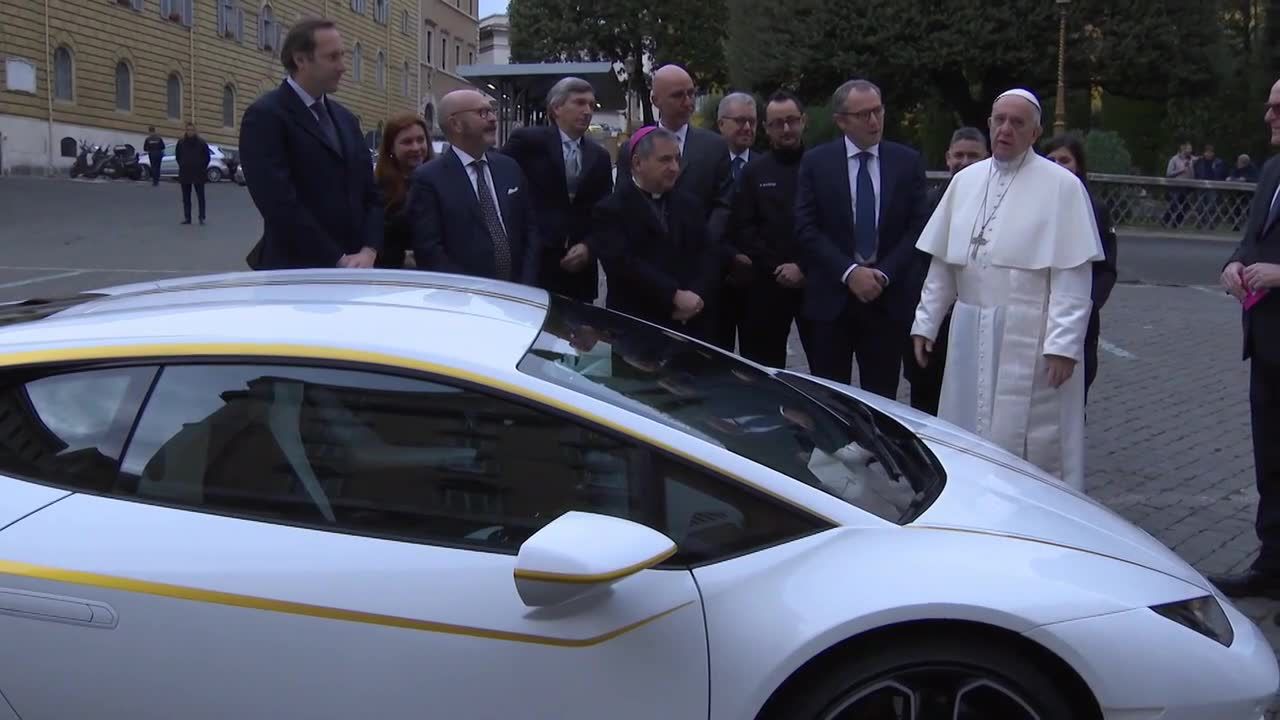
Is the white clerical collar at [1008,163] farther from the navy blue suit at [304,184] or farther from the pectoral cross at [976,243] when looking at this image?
the navy blue suit at [304,184]

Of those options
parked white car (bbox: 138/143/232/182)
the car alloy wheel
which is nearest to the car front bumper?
the car alloy wheel

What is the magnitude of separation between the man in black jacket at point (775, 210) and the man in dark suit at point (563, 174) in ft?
2.42

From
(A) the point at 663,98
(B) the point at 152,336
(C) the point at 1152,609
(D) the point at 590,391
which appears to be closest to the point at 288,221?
(A) the point at 663,98

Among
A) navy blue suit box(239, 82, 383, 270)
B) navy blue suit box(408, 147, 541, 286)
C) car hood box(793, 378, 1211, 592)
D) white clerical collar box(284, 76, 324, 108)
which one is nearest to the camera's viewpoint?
car hood box(793, 378, 1211, 592)

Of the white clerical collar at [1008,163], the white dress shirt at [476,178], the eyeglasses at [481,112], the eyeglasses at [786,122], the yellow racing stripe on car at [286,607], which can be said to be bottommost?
the yellow racing stripe on car at [286,607]

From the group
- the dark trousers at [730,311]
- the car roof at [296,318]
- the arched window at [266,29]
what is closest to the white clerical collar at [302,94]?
the car roof at [296,318]

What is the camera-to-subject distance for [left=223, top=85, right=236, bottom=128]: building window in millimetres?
50438

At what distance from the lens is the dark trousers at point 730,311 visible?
6383mm

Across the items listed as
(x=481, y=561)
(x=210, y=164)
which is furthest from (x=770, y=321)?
(x=210, y=164)

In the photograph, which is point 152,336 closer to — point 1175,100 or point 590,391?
point 590,391

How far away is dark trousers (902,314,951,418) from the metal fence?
778 inches

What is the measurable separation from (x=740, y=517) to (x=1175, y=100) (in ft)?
111

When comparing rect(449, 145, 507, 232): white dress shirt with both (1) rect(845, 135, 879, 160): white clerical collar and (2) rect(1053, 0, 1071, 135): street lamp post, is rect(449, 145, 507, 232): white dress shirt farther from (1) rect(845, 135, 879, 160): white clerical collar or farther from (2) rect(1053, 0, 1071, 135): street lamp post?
(2) rect(1053, 0, 1071, 135): street lamp post

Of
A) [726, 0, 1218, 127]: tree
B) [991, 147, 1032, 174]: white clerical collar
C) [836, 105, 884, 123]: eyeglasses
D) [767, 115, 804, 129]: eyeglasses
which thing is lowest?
[991, 147, 1032, 174]: white clerical collar
